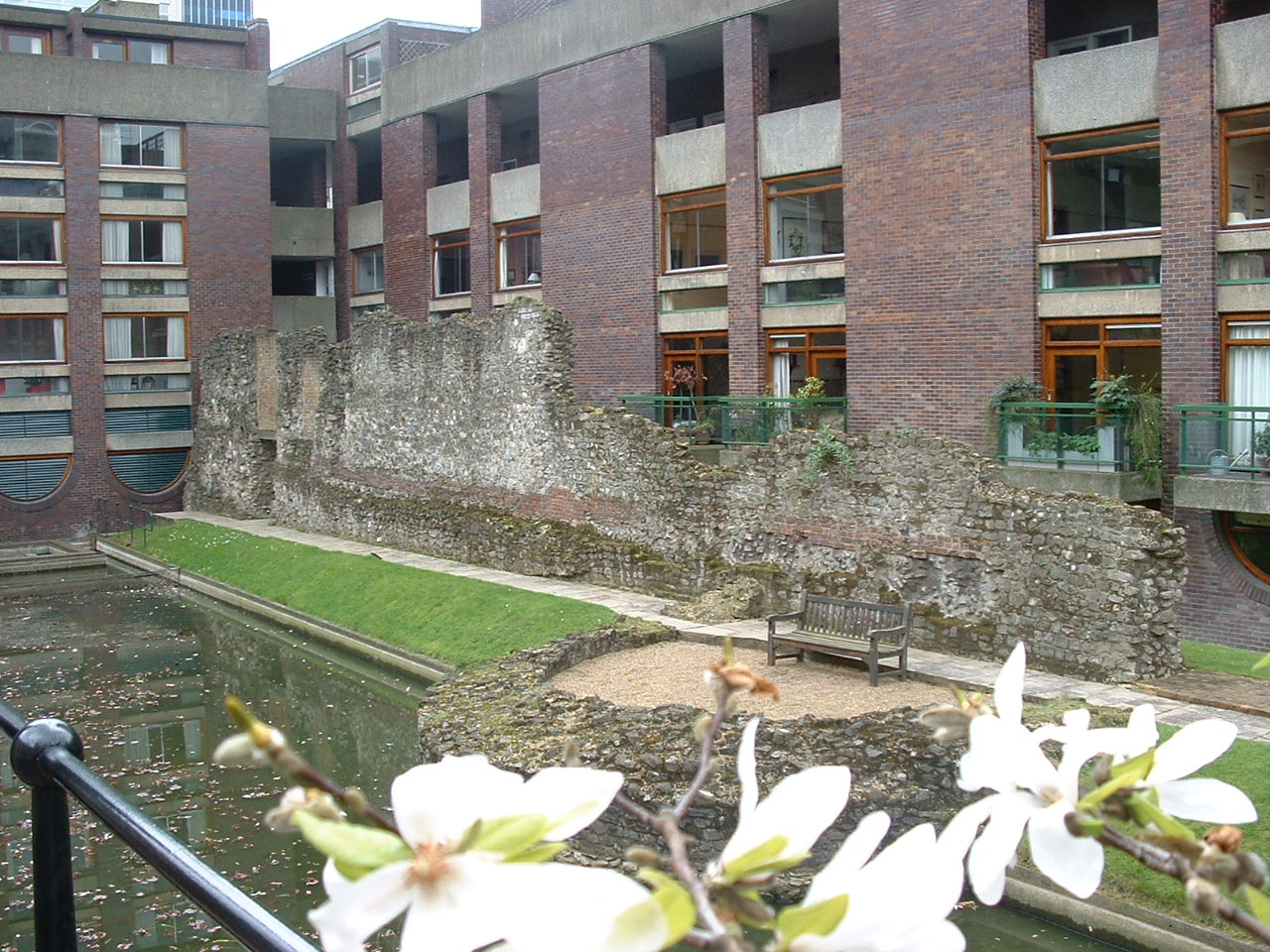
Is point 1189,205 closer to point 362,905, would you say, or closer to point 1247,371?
point 1247,371

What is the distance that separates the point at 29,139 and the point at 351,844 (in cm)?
3899

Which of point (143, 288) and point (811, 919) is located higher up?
point (143, 288)

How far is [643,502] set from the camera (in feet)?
75.4

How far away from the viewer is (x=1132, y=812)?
3.84 ft

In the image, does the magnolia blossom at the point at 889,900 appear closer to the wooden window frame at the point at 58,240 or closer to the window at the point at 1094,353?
the window at the point at 1094,353

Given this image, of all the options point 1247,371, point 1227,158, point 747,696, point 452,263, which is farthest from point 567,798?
point 452,263

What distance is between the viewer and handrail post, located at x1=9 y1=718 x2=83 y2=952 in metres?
2.28

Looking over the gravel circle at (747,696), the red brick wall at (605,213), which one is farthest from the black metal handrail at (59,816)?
the red brick wall at (605,213)

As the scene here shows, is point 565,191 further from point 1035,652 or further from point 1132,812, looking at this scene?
point 1132,812

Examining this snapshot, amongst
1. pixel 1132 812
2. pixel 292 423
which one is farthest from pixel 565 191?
pixel 1132 812

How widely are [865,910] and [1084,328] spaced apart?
69.1 feet

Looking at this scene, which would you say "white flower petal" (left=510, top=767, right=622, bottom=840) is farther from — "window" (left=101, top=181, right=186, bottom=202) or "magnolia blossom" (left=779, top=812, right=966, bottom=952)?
"window" (left=101, top=181, right=186, bottom=202)

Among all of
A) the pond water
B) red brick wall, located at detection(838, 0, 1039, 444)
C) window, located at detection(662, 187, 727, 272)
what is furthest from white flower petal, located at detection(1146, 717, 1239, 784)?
window, located at detection(662, 187, 727, 272)

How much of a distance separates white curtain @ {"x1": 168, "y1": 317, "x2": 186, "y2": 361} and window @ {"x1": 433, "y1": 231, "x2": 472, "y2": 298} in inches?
301
